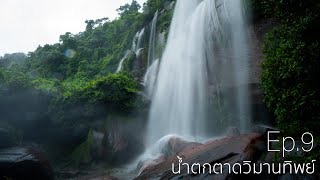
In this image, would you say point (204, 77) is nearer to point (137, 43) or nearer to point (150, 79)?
point (150, 79)

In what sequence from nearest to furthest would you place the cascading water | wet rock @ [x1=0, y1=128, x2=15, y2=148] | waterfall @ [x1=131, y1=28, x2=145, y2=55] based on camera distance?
1. wet rock @ [x1=0, y1=128, x2=15, y2=148]
2. the cascading water
3. waterfall @ [x1=131, y1=28, x2=145, y2=55]

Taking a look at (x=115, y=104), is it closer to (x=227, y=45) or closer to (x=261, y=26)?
(x=227, y=45)

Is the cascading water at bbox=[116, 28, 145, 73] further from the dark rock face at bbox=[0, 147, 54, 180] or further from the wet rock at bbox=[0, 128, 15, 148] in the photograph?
the dark rock face at bbox=[0, 147, 54, 180]

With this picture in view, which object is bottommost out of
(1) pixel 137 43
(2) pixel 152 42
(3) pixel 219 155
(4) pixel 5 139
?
(4) pixel 5 139

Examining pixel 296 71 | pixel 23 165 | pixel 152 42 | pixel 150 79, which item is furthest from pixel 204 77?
pixel 152 42

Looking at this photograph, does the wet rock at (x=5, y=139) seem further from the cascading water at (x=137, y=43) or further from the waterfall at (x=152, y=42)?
the cascading water at (x=137, y=43)

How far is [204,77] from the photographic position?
1864 cm

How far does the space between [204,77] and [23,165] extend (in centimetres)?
1071

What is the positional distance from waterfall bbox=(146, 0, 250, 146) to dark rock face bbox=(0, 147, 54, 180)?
22.8 ft

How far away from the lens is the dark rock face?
562 inches

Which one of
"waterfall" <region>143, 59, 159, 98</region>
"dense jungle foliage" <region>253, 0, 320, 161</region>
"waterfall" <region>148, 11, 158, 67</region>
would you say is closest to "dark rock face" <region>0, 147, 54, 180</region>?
Answer: "waterfall" <region>143, 59, 159, 98</region>

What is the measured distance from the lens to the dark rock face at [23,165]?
1428 cm

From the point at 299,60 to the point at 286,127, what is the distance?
1.92m

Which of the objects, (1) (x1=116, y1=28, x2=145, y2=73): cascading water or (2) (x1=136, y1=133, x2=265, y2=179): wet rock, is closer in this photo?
(2) (x1=136, y1=133, x2=265, y2=179): wet rock
